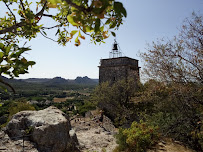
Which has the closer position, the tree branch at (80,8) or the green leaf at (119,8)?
the green leaf at (119,8)

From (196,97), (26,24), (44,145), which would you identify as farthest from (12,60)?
(196,97)

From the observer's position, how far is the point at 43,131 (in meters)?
6.44

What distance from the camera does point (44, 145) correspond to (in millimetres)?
6379

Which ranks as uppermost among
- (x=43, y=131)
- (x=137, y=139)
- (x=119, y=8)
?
(x=119, y=8)

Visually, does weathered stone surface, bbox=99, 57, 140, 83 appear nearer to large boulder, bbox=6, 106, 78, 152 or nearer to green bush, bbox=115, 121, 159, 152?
green bush, bbox=115, 121, 159, 152

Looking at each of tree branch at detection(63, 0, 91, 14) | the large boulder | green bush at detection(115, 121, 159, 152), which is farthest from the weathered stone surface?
tree branch at detection(63, 0, 91, 14)

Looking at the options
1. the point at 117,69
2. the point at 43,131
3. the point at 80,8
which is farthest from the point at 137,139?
the point at 117,69

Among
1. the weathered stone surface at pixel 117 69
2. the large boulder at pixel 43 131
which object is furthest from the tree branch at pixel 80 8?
the weathered stone surface at pixel 117 69

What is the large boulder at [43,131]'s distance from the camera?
6.39m

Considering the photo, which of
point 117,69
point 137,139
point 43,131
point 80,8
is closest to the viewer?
point 80,8

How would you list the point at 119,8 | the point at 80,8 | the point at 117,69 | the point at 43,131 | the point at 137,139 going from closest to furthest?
the point at 119,8 < the point at 80,8 < the point at 137,139 < the point at 43,131 < the point at 117,69

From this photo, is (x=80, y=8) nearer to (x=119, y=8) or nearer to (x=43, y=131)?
(x=119, y=8)

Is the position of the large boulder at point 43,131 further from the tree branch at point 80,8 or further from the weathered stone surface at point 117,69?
the weathered stone surface at point 117,69

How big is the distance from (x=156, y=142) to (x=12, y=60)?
7.38 m
